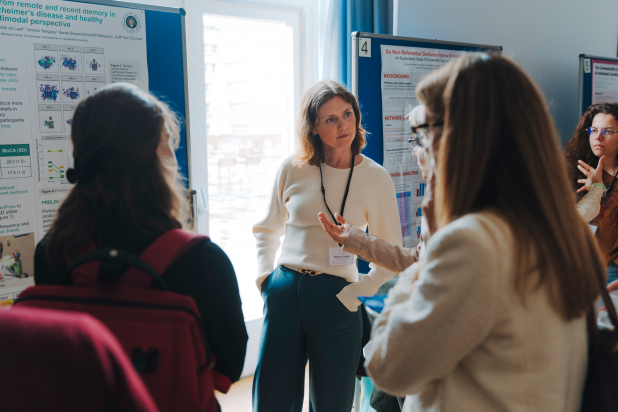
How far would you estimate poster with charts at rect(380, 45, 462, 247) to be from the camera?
2531mm

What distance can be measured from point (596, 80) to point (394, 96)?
2058 millimetres

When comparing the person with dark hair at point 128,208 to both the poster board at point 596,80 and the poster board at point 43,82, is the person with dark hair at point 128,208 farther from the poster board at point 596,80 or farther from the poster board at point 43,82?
Answer: the poster board at point 596,80

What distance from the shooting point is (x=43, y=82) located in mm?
1775

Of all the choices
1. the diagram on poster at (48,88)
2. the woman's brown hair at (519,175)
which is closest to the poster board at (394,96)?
the diagram on poster at (48,88)

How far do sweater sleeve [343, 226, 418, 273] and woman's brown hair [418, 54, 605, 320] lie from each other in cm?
74

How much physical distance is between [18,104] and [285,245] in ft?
4.10

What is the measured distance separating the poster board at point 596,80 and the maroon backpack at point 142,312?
361 cm

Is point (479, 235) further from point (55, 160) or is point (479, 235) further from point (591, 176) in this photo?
point (591, 176)

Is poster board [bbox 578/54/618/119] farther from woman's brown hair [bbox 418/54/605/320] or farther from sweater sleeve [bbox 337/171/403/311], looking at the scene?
woman's brown hair [bbox 418/54/605/320]

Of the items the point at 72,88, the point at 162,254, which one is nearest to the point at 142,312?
the point at 162,254

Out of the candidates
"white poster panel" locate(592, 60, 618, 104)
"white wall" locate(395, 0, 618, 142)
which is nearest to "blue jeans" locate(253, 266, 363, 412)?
"white wall" locate(395, 0, 618, 142)

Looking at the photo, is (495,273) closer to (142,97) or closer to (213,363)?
(213,363)

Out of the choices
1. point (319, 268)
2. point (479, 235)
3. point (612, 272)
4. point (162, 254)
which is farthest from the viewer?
point (612, 272)

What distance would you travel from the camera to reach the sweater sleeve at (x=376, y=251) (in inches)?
59.7
